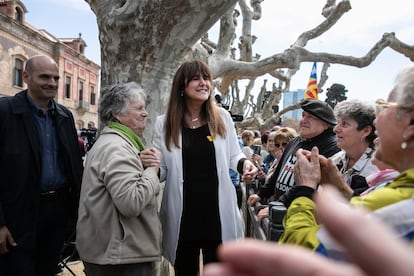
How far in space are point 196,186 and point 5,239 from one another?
4.11 feet

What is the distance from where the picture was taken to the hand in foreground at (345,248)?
1.06ft

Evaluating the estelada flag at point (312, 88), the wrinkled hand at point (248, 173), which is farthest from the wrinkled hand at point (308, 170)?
the estelada flag at point (312, 88)

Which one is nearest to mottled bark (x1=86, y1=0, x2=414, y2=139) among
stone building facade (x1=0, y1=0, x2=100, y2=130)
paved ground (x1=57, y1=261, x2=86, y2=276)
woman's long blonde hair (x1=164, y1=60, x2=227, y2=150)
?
woman's long blonde hair (x1=164, y1=60, x2=227, y2=150)

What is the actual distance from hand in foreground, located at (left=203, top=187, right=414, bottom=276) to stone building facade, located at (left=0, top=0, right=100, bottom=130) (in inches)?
1032

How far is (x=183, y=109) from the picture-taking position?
96.8 inches

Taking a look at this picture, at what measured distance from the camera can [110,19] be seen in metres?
2.87

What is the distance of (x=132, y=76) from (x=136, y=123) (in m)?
0.87

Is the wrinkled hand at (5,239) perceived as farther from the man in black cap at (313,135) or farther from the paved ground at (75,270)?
the paved ground at (75,270)

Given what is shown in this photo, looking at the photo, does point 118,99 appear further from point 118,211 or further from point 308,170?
point 308,170

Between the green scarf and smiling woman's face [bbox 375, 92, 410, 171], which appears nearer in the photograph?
smiling woman's face [bbox 375, 92, 410, 171]

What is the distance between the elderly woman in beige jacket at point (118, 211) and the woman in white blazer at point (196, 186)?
0.69 feet

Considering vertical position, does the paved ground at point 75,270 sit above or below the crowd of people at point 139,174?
below

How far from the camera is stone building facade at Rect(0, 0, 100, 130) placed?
26.7 meters

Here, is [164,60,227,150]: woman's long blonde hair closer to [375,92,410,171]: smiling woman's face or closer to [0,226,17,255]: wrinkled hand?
[0,226,17,255]: wrinkled hand
